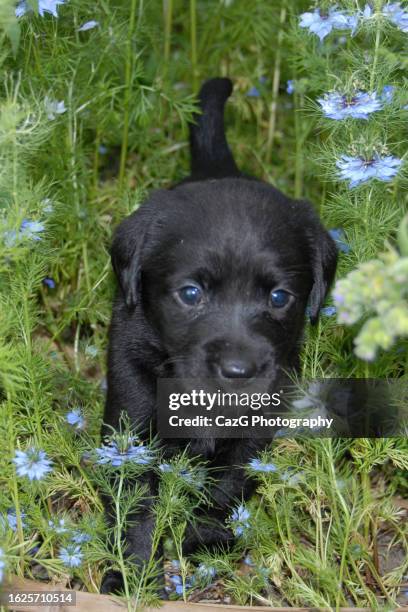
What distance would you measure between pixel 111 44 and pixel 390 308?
6.87 ft

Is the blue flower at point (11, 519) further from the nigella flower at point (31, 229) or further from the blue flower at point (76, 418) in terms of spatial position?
the nigella flower at point (31, 229)

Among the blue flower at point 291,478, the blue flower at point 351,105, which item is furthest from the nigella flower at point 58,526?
the blue flower at point 351,105

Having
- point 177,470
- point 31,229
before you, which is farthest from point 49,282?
point 177,470

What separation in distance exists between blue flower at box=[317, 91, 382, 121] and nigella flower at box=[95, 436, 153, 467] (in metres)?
1.06

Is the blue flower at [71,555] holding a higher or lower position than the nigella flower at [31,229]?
lower

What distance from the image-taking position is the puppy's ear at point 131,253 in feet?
9.23

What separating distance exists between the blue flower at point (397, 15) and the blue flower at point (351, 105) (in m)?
0.20

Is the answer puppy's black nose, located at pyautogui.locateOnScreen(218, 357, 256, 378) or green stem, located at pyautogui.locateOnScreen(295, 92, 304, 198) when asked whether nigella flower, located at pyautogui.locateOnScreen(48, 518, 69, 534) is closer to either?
puppy's black nose, located at pyautogui.locateOnScreen(218, 357, 256, 378)

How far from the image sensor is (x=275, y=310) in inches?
107

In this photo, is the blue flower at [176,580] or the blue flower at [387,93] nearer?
the blue flower at [387,93]

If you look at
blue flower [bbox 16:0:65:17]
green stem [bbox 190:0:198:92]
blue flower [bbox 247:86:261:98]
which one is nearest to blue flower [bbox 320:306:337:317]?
blue flower [bbox 16:0:65:17]

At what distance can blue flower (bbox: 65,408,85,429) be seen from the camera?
2.93 meters

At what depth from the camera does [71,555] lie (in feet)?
8.45

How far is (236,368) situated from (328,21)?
42.1 inches
